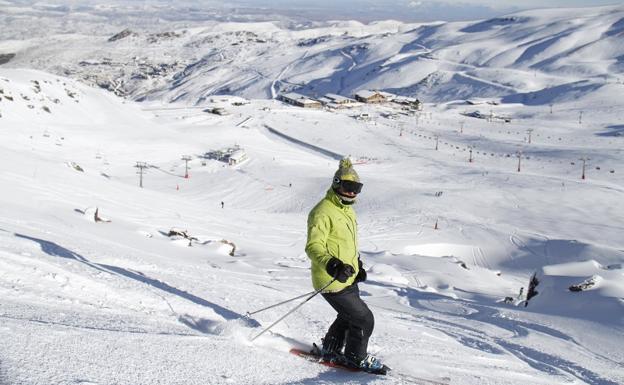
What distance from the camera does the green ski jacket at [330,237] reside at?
163 inches

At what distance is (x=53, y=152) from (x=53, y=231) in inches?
931

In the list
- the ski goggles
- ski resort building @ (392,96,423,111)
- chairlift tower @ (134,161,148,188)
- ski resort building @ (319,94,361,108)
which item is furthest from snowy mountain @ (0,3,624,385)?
ski resort building @ (319,94,361,108)

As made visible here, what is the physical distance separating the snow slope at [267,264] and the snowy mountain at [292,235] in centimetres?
4

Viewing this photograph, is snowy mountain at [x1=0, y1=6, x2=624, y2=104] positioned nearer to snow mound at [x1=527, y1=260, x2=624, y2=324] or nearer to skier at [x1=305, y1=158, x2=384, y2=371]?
snow mound at [x1=527, y1=260, x2=624, y2=324]

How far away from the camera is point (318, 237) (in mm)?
4137

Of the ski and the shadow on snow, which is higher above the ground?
the ski

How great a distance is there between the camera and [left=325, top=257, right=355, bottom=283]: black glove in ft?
13.0

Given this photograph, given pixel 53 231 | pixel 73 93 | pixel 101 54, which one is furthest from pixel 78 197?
pixel 101 54

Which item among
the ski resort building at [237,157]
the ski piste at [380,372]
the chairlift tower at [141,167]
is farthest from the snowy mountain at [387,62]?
the ski piste at [380,372]

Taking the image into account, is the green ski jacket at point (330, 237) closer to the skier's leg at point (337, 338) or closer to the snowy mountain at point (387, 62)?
the skier's leg at point (337, 338)

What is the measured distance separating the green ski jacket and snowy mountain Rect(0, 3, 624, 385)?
2.25 ft

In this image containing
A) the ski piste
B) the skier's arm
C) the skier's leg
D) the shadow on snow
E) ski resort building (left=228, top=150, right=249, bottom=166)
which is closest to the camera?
the skier's arm

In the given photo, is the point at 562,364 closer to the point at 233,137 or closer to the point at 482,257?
the point at 482,257

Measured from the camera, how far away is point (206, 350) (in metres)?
3.95
